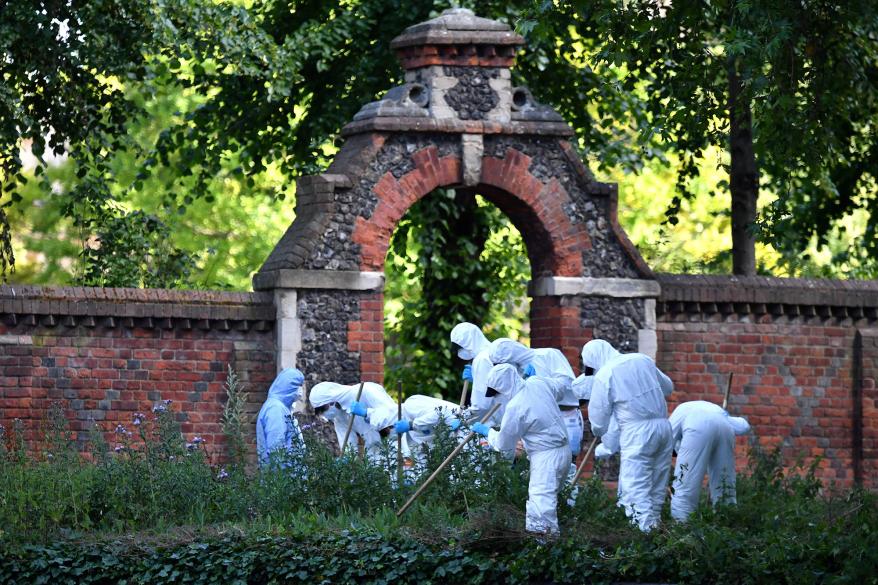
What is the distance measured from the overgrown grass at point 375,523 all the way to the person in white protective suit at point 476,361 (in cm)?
52

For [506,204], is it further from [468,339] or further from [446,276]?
[446,276]

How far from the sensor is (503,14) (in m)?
19.5

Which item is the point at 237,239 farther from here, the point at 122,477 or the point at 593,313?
the point at 122,477

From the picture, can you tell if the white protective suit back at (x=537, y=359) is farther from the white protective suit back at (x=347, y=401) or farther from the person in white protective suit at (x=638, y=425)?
the white protective suit back at (x=347, y=401)

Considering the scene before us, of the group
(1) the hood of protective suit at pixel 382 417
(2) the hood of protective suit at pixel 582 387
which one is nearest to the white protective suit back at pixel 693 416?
(2) the hood of protective suit at pixel 582 387

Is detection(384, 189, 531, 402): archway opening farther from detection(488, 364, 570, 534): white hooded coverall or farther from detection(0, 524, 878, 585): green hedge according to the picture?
detection(0, 524, 878, 585): green hedge

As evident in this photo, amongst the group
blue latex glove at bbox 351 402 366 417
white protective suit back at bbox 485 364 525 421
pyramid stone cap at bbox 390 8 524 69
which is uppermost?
pyramid stone cap at bbox 390 8 524 69

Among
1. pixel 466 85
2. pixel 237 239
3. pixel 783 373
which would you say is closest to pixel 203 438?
pixel 466 85

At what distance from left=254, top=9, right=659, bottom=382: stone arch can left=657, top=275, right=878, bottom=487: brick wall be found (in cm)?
56

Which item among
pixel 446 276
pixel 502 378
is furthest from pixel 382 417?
pixel 446 276

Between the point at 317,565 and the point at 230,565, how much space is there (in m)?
0.61

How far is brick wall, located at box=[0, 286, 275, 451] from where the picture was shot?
15438mm

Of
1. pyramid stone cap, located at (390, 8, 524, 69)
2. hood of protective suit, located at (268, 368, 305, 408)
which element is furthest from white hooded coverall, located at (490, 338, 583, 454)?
pyramid stone cap, located at (390, 8, 524, 69)

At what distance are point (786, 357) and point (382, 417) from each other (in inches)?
211
